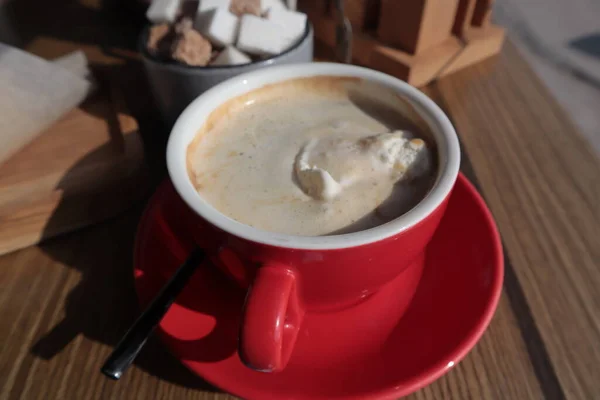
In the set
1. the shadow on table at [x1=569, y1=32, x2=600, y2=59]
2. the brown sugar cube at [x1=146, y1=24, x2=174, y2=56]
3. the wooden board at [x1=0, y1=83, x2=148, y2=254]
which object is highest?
the brown sugar cube at [x1=146, y1=24, x2=174, y2=56]

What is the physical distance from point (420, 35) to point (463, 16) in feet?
0.35

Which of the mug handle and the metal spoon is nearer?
the mug handle

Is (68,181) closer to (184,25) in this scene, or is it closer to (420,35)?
(184,25)

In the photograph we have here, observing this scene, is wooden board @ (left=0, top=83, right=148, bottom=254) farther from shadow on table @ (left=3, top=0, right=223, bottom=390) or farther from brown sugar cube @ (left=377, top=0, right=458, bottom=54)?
brown sugar cube @ (left=377, top=0, right=458, bottom=54)

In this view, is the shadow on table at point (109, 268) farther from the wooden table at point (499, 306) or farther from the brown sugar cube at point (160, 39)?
the brown sugar cube at point (160, 39)

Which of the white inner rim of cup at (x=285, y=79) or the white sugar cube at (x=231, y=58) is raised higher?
the white inner rim of cup at (x=285, y=79)

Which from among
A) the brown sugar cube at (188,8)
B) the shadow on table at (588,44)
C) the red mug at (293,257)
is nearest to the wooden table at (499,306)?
the red mug at (293,257)

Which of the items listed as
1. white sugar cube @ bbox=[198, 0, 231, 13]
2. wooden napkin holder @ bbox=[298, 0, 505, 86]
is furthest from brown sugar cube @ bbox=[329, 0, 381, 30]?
white sugar cube @ bbox=[198, 0, 231, 13]

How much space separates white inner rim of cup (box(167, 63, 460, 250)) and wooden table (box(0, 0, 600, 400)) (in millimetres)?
173

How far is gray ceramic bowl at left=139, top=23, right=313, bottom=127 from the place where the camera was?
625mm

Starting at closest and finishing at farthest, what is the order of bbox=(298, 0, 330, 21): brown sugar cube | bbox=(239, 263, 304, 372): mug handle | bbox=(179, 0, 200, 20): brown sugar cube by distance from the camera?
1. bbox=(239, 263, 304, 372): mug handle
2. bbox=(179, 0, 200, 20): brown sugar cube
3. bbox=(298, 0, 330, 21): brown sugar cube

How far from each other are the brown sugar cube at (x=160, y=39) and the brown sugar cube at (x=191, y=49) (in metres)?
0.03

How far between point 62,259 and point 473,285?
1.52 ft

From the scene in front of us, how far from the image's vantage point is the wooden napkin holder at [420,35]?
753 millimetres
